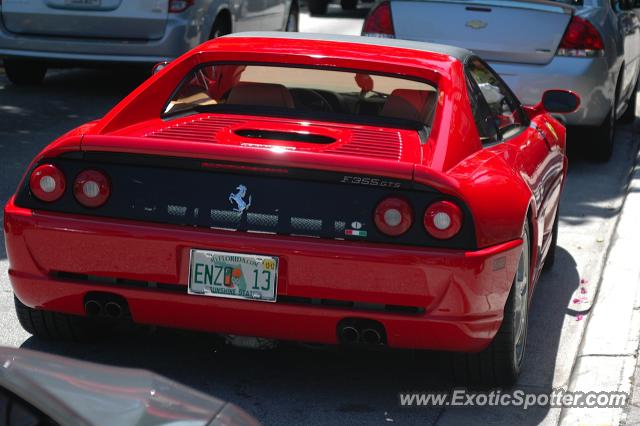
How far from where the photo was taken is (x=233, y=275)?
15.5 ft

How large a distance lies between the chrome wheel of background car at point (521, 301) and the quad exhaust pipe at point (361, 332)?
25.4 inches

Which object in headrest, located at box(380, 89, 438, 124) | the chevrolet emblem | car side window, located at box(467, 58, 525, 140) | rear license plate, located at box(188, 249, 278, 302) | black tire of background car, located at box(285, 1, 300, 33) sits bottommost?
black tire of background car, located at box(285, 1, 300, 33)

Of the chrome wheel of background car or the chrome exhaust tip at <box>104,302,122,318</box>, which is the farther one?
the chrome wheel of background car

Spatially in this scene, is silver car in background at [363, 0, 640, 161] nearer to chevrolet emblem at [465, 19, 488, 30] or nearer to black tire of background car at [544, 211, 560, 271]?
chevrolet emblem at [465, 19, 488, 30]

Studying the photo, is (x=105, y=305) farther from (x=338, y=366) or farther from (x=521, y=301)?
(x=521, y=301)

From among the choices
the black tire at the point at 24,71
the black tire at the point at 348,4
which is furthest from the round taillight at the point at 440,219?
the black tire at the point at 348,4

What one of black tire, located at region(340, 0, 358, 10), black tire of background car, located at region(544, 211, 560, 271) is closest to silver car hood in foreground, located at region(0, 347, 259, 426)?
black tire of background car, located at region(544, 211, 560, 271)

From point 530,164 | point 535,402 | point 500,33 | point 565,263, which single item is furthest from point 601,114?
point 535,402

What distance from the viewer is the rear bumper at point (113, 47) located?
12141 millimetres

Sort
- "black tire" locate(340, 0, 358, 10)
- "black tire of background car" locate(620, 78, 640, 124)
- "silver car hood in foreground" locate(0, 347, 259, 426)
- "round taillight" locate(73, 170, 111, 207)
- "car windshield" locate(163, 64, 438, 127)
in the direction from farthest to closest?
1. "black tire" locate(340, 0, 358, 10)
2. "black tire of background car" locate(620, 78, 640, 124)
3. "car windshield" locate(163, 64, 438, 127)
4. "round taillight" locate(73, 170, 111, 207)
5. "silver car hood in foreground" locate(0, 347, 259, 426)

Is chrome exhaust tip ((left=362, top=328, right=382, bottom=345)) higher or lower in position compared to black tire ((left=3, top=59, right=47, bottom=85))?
higher

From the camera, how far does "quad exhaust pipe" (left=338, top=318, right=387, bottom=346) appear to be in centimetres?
470

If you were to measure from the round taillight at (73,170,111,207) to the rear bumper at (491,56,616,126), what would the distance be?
5.43m

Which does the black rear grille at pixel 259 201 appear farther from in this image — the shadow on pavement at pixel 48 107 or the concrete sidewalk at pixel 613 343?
the shadow on pavement at pixel 48 107
